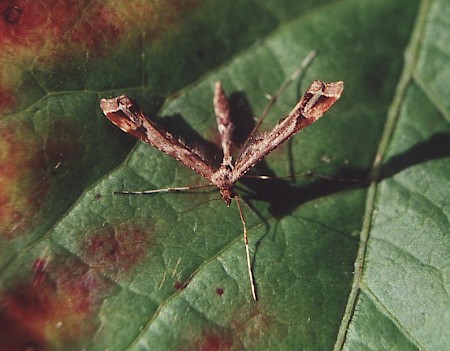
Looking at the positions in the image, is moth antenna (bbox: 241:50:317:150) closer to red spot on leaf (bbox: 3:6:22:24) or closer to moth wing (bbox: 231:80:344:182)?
moth wing (bbox: 231:80:344:182)

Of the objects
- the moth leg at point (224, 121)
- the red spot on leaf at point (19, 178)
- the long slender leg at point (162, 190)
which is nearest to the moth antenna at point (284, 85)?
the moth leg at point (224, 121)

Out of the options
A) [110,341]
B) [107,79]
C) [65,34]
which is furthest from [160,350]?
[65,34]

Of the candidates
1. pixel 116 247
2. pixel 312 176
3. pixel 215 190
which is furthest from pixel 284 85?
pixel 116 247

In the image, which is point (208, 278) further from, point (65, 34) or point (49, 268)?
point (65, 34)

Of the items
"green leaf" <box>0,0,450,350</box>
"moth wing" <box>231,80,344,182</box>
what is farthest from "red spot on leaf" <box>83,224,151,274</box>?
"moth wing" <box>231,80,344,182</box>

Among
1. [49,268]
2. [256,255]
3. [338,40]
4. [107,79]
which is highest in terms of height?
[107,79]

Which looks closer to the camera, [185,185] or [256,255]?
[256,255]

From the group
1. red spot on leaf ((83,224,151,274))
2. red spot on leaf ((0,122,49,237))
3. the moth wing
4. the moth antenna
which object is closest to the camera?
red spot on leaf ((0,122,49,237))

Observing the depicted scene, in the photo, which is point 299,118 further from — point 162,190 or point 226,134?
point 162,190
